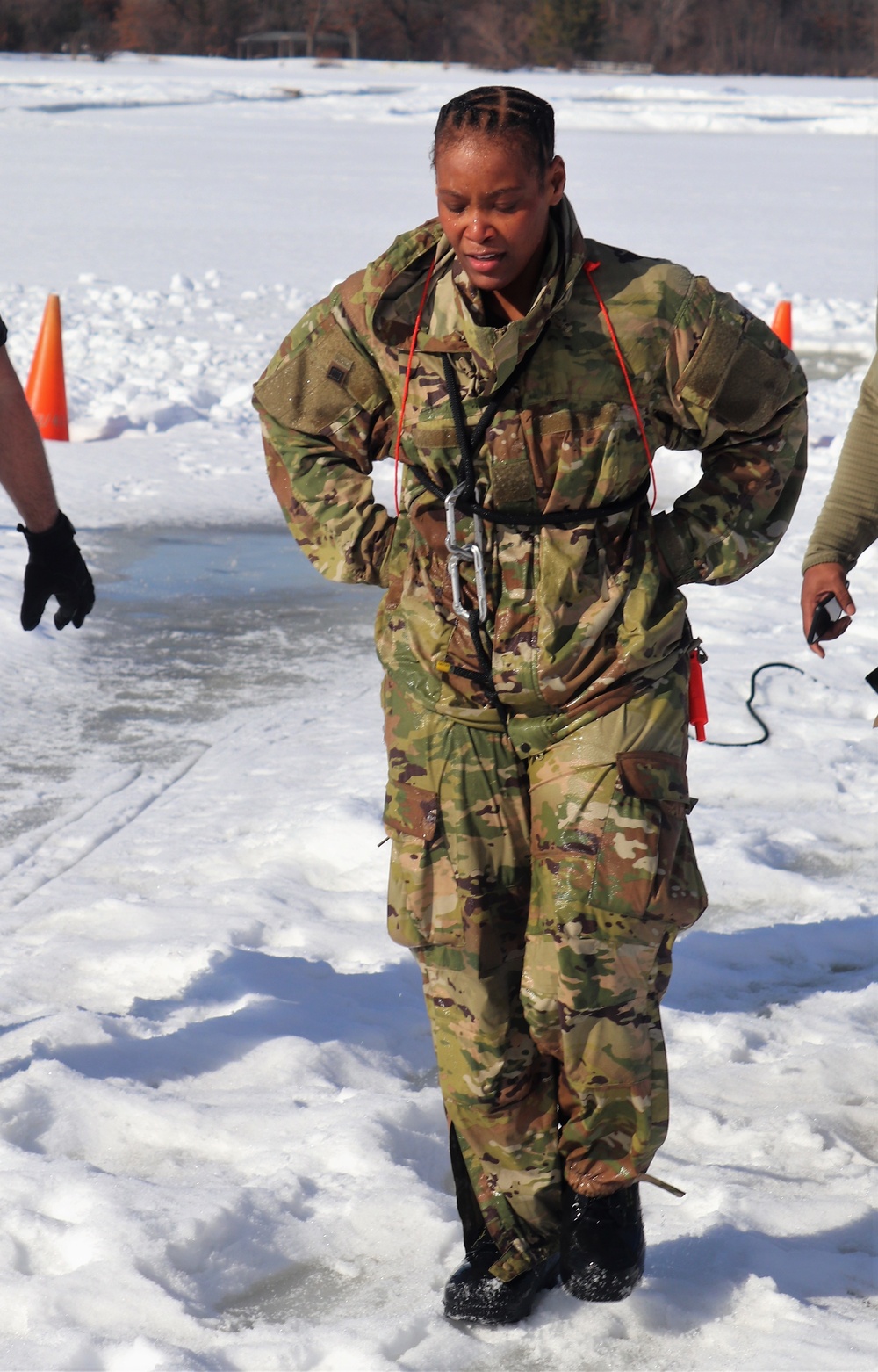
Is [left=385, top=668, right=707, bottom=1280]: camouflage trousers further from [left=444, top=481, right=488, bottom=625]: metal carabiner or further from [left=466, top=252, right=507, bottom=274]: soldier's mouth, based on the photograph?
[left=466, top=252, right=507, bottom=274]: soldier's mouth

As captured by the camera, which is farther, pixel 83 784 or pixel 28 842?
pixel 83 784

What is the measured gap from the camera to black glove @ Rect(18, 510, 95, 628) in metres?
3.18

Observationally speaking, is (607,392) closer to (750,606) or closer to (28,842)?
(28,842)

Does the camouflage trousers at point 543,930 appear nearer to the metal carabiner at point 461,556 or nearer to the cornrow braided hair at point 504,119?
the metal carabiner at point 461,556

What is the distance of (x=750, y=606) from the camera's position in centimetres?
656

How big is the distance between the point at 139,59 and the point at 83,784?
200 ft

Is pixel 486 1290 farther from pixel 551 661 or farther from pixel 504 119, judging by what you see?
pixel 504 119

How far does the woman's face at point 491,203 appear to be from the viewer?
208cm

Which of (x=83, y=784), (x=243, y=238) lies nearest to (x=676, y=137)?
(x=243, y=238)

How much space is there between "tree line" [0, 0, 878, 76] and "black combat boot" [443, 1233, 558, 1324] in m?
69.8

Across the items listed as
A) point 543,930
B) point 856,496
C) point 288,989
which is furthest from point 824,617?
point 288,989

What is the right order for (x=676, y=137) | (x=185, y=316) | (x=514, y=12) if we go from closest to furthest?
(x=185, y=316) < (x=676, y=137) < (x=514, y=12)

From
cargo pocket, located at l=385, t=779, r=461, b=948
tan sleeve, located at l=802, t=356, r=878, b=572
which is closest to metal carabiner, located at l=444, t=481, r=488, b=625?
cargo pocket, located at l=385, t=779, r=461, b=948

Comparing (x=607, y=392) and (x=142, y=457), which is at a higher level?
(x=607, y=392)
